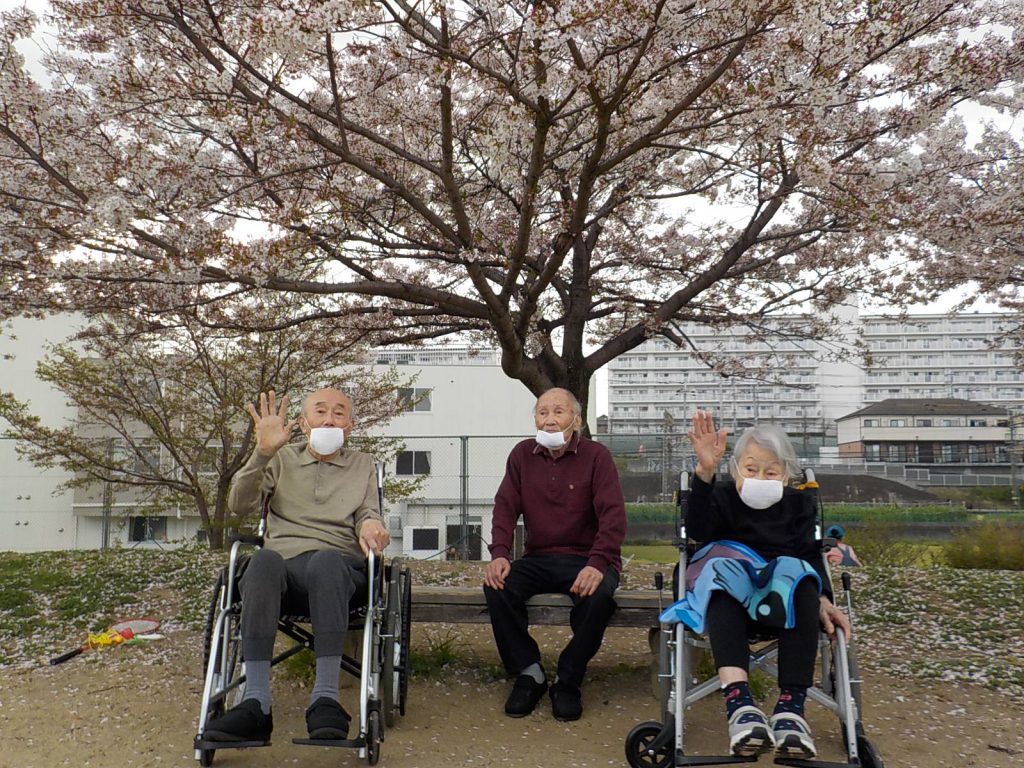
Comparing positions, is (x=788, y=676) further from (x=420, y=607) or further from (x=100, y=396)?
(x=100, y=396)

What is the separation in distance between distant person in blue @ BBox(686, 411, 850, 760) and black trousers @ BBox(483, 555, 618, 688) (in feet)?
1.76

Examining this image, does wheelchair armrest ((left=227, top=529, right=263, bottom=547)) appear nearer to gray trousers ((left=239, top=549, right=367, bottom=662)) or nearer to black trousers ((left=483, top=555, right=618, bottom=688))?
gray trousers ((left=239, top=549, right=367, bottom=662))

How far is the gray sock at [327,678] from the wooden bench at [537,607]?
837 mm

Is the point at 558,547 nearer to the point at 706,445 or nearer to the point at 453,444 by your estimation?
the point at 706,445

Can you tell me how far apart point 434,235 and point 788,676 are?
374 centimetres

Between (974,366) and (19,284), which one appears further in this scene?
(974,366)

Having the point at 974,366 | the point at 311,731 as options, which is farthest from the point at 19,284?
the point at 974,366

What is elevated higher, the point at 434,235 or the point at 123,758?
the point at 434,235

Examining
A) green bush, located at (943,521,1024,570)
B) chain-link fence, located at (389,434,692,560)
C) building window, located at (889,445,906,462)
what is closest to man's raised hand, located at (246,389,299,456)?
green bush, located at (943,521,1024,570)

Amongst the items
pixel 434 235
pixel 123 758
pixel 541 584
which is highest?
pixel 434 235

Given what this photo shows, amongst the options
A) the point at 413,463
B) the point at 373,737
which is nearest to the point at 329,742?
the point at 373,737

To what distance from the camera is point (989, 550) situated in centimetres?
775

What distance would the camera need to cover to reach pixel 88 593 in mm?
5574

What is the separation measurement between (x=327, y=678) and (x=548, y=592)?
106 centimetres
